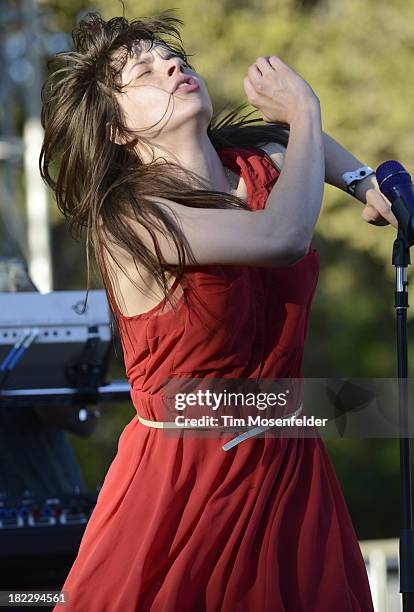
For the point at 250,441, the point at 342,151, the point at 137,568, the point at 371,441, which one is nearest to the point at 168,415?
the point at 250,441

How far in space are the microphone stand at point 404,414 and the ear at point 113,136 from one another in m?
0.50

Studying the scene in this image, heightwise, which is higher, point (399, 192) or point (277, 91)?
point (277, 91)

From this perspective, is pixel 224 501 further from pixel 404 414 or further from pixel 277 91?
pixel 277 91

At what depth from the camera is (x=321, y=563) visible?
1.70m

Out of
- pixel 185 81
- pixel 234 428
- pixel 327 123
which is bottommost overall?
pixel 234 428

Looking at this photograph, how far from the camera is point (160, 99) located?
1.80 m

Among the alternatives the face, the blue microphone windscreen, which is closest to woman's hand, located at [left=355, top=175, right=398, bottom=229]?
the blue microphone windscreen

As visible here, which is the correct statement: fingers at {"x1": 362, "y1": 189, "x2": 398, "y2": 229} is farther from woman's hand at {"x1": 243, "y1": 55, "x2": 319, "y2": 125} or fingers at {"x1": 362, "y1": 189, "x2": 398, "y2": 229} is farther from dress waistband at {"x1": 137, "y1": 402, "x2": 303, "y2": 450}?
dress waistband at {"x1": 137, "y1": 402, "x2": 303, "y2": 450}

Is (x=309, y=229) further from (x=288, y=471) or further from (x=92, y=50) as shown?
(x=92, y=50)

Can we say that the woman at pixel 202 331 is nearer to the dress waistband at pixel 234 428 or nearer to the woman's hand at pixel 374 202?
the dress waistband at pixel 234 428

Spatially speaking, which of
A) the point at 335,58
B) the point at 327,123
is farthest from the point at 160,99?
the point at 335,58

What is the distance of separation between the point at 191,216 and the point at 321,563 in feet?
1.96

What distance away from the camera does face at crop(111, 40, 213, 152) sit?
5.84ft

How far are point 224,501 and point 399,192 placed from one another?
59cm
